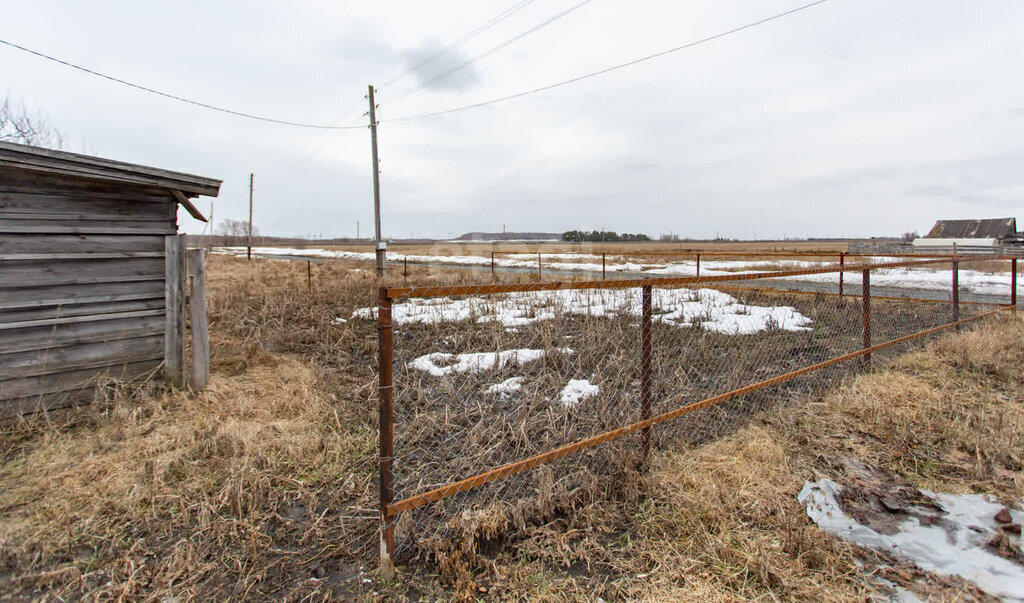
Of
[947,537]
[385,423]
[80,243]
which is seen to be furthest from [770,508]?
[80,243]

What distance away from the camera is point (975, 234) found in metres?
52.2

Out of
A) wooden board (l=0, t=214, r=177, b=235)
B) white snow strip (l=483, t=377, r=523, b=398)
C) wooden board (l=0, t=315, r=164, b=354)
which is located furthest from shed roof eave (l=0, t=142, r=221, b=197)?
white snow strip (l=483, t=377, r=523, b=398)

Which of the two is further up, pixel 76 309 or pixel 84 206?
pixel 84 206

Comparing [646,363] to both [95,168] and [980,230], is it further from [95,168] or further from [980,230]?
[980,230]

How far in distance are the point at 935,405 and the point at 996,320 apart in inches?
226

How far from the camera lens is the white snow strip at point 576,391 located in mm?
4711

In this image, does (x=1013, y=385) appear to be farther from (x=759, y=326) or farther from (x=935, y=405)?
(x=759, y=326)

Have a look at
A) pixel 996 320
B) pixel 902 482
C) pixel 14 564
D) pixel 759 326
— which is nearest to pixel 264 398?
pixel 14 564

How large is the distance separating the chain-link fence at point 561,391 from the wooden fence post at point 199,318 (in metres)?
2.23

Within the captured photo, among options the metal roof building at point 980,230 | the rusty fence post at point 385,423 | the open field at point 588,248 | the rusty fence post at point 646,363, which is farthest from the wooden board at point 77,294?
the metal roof building at point 980,230

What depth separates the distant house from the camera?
1889 inches

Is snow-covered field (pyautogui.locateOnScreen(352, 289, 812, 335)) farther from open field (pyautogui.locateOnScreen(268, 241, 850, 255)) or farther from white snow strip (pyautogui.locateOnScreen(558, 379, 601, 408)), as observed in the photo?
open field (pyautogui.locateOnScreen(268, 241, 850, 255))

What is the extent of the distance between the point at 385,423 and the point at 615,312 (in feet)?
18.8

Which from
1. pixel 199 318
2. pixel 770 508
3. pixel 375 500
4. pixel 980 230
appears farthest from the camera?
pixel 980 230
